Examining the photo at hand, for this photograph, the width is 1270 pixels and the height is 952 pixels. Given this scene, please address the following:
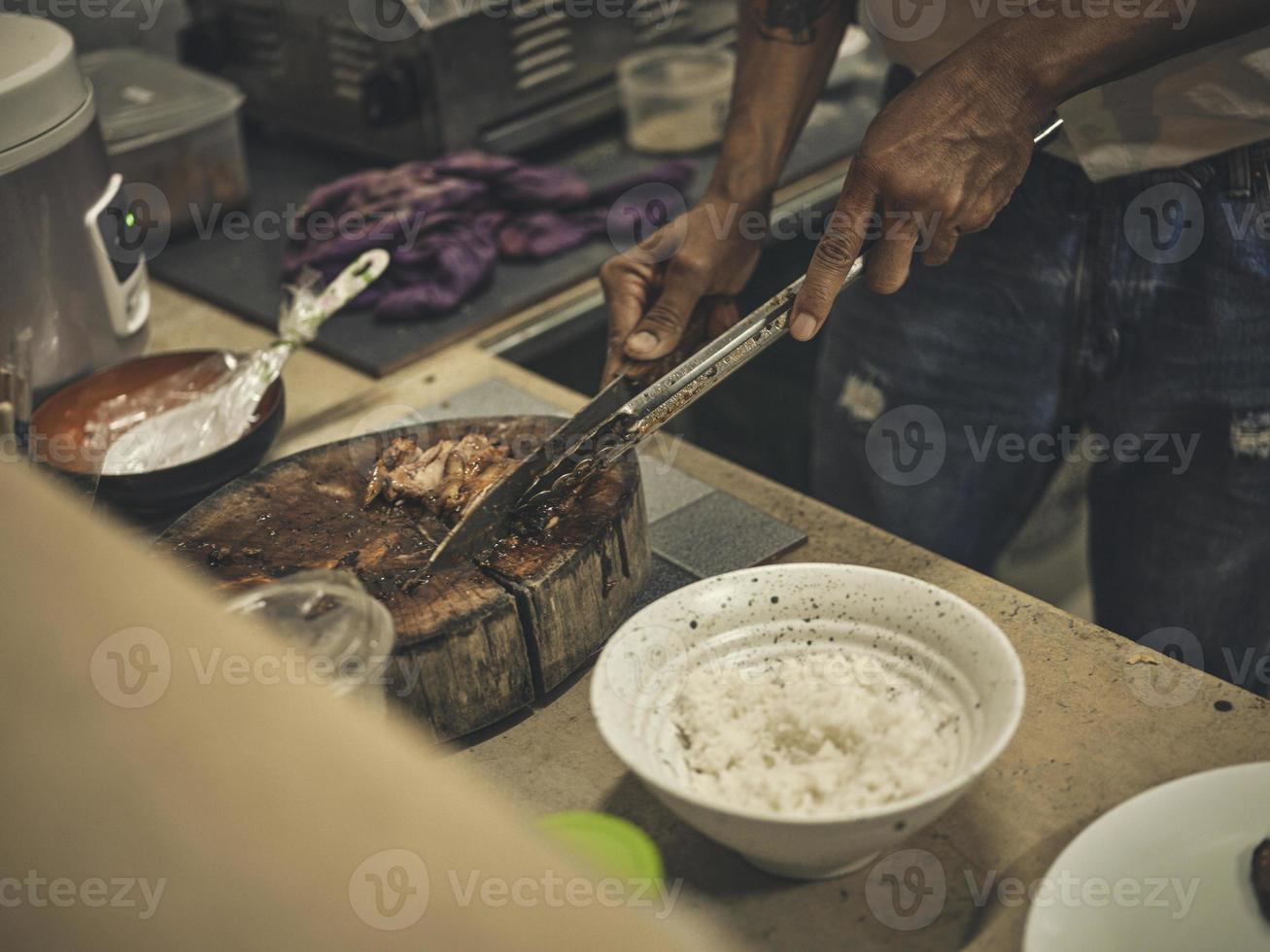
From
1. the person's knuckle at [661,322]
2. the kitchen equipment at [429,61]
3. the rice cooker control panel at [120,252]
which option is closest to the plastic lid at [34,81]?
the rice cooker control panel at [120,252]

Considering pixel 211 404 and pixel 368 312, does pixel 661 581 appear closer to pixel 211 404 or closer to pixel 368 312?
pixel 211 404

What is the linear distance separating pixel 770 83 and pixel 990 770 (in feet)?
3.13

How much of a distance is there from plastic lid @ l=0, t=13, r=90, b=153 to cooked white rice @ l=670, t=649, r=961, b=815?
1129 millimetres

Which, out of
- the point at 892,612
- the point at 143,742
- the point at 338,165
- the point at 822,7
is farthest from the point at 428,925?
the point at 338,165

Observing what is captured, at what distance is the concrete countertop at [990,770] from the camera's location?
37.1 inches

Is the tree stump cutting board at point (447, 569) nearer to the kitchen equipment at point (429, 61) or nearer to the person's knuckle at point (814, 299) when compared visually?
the person's knuckle at point (814, 299)

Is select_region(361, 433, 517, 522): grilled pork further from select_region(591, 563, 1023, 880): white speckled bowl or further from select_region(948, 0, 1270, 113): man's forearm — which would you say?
select_region(948, 0, 1270, 113): man's forearm

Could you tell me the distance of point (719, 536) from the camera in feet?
4.67

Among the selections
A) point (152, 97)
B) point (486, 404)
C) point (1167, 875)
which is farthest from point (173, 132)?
point (1167, 875)

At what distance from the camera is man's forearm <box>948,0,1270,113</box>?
114cm

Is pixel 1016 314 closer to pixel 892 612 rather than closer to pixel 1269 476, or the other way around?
pixel 1269 476

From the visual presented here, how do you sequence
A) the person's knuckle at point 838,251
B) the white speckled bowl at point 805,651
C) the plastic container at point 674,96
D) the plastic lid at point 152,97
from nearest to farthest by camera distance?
1. the white speckled bowl at point 805,651
2. the person's knuckle at point 838,251
3. the plastic lid at point 152,97
4. the plastic container at point 674,96

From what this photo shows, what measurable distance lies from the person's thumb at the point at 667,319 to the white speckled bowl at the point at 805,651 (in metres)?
0.39

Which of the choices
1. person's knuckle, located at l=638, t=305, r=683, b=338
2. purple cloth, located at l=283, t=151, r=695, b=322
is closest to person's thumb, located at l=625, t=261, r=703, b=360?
person's knuckle, located at l=638, t=305, r=683, b=338
